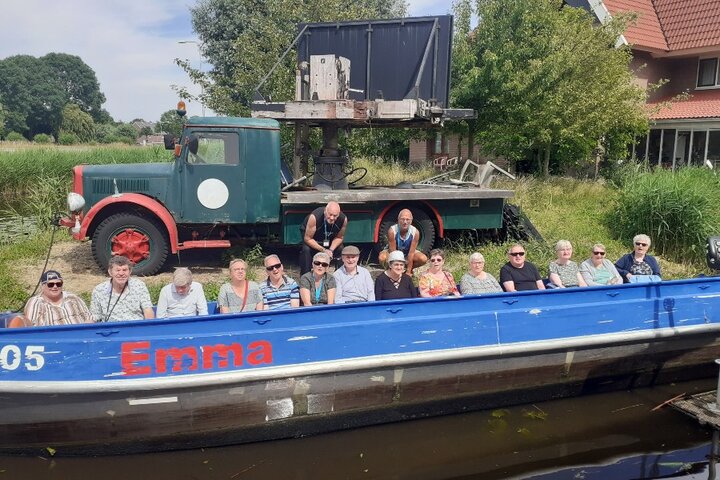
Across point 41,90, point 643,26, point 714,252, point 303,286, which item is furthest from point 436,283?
point 41,90

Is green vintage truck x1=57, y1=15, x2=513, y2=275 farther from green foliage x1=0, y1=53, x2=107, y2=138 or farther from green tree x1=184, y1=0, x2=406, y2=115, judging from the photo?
green foliage x1=0, y1=53, x2=107, y2=138

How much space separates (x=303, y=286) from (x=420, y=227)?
3458 millimetres

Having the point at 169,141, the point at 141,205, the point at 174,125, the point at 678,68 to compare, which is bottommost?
the point at 141,205

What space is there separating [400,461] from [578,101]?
983 cm

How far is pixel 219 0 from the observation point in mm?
23203

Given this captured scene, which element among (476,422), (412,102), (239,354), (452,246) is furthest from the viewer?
(452,246)

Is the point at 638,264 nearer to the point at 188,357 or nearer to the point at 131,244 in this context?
the point at 188,357

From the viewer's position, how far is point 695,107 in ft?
56.7

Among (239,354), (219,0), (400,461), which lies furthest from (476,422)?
(219,0)

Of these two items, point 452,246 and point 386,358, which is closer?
point 386,358

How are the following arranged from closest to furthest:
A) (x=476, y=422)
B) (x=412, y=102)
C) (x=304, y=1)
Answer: (x=476, y=422) → (x=412, y=102) → (x=304, y=1)

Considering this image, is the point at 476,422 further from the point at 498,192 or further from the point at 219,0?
the point at 219,0

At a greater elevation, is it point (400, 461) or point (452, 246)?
point (452, 246)

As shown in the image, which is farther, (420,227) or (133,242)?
(420,227)
